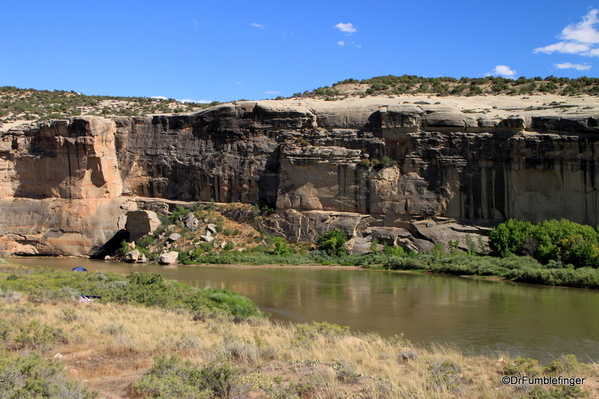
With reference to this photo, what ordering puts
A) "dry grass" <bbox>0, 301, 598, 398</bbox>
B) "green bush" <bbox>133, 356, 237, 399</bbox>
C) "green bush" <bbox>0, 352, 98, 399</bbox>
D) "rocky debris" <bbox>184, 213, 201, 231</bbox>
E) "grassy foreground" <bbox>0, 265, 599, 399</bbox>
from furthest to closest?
"rocky debris" <bbox>184, 213, 201, 231</bbox> < "dry grass" <bbox>0, 301, 598, 398</bbox> < "grassy foreground" <bbox>0, 265, 599, 399</bbox> < "green bush" <bbox>133, 356, 237, 399</bbox> < "green bush" <bbox>0, 352, 98, 399</bbox>

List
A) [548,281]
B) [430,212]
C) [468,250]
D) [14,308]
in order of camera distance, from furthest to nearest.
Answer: [430,212]
[468,250]
[548,281]
[14,308]

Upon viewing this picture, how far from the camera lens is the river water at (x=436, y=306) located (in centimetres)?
1462

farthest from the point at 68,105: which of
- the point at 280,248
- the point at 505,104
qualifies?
the point at 505,104

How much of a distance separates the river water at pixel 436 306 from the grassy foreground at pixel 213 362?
3105mm

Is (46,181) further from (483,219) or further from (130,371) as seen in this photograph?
(130,371)

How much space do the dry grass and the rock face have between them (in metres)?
28.6

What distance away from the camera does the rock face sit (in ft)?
124

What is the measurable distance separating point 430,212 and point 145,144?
25630 millimetres

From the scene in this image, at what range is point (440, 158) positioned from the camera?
131 feet

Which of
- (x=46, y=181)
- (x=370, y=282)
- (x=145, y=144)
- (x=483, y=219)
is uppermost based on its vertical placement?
(x=145, y=144)

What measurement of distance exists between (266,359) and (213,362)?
65.7 inches

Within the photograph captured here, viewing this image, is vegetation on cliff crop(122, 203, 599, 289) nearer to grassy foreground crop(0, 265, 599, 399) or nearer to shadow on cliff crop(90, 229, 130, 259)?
shadow on cliff crop(90, 229, 130, 259)

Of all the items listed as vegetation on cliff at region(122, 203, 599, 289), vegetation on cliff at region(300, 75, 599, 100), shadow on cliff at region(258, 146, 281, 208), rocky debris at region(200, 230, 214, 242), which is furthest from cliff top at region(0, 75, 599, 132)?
rocky debris at region(200, 230, 214, 242)

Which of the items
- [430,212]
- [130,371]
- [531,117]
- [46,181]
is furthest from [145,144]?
[130,371]
